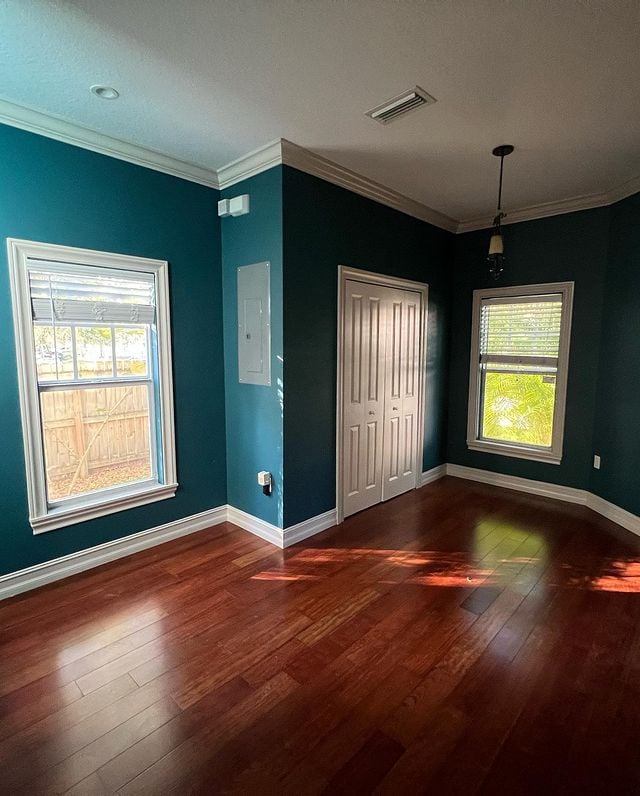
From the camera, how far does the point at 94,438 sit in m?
2.87

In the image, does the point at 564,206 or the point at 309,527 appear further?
the point at 564,206

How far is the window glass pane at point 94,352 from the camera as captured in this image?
2.71 metres

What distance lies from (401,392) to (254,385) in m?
1.57

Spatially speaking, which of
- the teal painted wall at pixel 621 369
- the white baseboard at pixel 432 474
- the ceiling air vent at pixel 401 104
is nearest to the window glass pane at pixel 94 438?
the ceiling air vent at pixel 401 104

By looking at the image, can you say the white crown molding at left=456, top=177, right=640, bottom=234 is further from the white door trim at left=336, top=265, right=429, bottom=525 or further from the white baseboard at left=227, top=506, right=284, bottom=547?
the white baseboard at left=227, top=506, right=284, bottom=547

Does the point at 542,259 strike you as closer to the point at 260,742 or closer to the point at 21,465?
the point at 260,742

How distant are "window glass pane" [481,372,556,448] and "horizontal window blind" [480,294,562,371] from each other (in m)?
0.15

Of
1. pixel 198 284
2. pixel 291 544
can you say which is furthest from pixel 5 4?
pixel 291 544

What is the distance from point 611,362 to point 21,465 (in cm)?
457

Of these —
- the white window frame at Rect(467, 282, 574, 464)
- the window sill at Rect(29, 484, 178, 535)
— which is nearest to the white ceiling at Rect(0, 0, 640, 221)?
the white window frame at Rect(467, 282, 574, 464)

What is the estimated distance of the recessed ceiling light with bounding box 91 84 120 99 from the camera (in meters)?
2.12

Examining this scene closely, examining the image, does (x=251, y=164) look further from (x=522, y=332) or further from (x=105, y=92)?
(x=522, y=332)

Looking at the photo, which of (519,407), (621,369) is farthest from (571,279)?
(519,407)

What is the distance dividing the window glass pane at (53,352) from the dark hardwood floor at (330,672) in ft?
4.38
